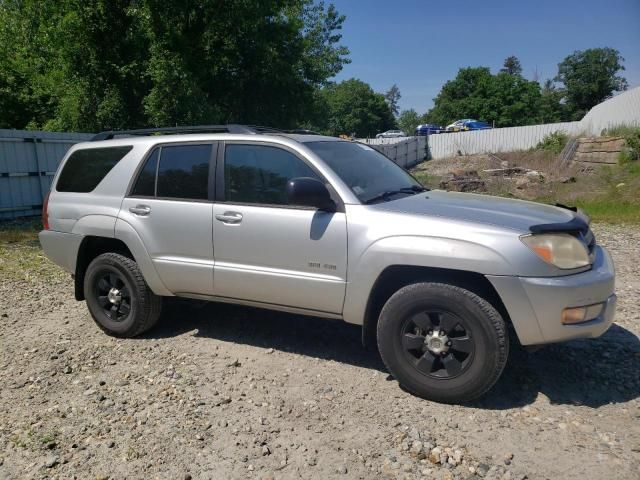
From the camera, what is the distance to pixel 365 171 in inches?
165

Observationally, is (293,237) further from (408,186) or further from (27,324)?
(27,324)

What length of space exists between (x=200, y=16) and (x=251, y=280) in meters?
17.9

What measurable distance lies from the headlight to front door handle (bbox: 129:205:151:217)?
9.87 ft

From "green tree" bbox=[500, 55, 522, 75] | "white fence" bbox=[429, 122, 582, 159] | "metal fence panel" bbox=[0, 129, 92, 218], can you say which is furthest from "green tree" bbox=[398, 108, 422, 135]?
"metal fence panel" bbox=[0, 129, 92, 218]

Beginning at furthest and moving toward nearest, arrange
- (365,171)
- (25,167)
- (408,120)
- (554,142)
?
(408,120)
(554,142)
(25,167)
(365,171)

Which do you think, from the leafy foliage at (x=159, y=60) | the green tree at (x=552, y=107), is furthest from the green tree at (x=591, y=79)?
the leafy foliage at (x=159, y=60)

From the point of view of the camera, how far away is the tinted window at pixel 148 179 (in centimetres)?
449

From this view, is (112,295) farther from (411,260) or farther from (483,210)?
(483,210)

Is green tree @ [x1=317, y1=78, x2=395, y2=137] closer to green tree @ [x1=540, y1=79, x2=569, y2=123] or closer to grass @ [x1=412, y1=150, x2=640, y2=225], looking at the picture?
green tree @ [x1=540, y1=79, x2=569, y2=123]

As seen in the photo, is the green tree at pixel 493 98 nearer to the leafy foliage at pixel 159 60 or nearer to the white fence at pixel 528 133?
the white fence at pixel 528 133

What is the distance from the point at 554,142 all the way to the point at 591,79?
61.5 meters

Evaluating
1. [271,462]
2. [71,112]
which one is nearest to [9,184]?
[71,112]

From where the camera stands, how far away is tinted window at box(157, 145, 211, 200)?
4281mm

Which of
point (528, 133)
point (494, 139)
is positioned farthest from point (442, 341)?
point (494, 139)
